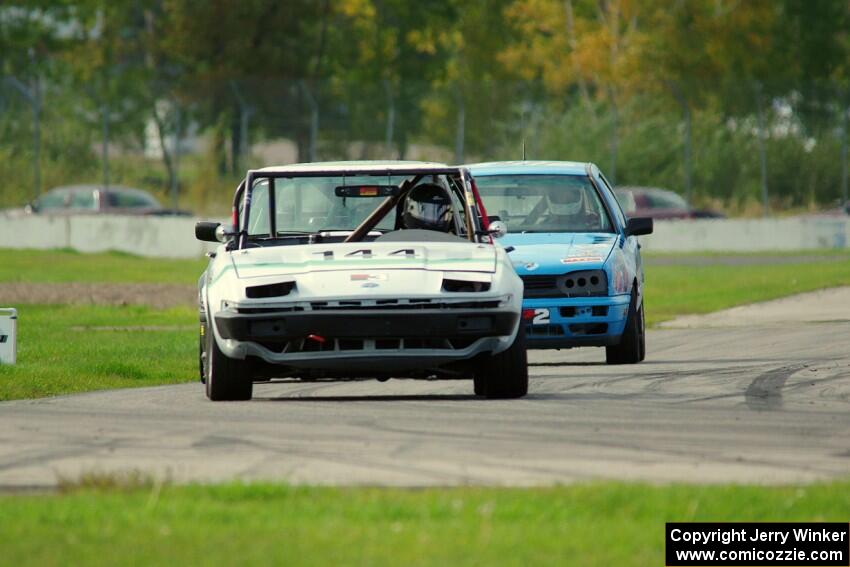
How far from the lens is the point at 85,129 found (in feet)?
150

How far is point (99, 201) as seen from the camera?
48.8 m

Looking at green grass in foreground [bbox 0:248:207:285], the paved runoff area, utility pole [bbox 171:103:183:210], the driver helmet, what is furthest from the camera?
utility pole [bbox 171:103:183:210]

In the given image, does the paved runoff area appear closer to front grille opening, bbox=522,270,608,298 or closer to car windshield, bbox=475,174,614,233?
front grille opening, bbox=522,270,608,298

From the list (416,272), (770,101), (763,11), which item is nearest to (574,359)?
(416,272)

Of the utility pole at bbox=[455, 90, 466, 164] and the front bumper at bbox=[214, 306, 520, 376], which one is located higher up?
the utility pole at bbox=[455, 90, 466, 164]

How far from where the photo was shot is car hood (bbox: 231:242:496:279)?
12.1 m

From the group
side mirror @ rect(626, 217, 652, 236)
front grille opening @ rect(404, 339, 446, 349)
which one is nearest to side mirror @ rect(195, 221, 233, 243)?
front grille opening @ rect(404, 339, 446, 349)

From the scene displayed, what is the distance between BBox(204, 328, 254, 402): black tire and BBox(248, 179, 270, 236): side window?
1.43m

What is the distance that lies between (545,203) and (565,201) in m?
0.17

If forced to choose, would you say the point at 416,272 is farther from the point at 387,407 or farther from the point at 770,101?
the point at 770,101

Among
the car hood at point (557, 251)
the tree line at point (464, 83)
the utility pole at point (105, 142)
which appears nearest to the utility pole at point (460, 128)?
the tree line at point (464, 83)

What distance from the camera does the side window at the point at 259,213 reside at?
13898 millimetres

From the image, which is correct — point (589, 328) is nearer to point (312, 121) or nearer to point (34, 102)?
point (312, 121)

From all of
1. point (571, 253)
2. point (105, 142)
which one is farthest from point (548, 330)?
point (105, 142)
